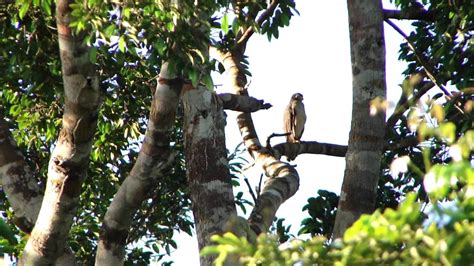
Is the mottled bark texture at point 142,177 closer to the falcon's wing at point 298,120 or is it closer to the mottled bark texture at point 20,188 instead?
the mottled bark texture at point 20,188

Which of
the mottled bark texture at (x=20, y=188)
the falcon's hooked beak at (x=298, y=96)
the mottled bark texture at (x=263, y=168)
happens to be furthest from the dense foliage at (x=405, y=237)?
the falcon's hooked beak at (x=298, y=96)

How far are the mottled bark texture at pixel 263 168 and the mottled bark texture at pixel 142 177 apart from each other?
0.82m

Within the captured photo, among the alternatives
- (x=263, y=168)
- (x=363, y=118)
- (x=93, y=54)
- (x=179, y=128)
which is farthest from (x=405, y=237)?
(x=179, y=128)

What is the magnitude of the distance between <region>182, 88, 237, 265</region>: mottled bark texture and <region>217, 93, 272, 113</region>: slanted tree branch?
1.13 meters

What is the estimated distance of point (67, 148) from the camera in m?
5.73

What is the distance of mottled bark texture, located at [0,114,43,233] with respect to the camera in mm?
6434

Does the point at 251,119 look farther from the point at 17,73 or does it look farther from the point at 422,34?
the point at 17,73

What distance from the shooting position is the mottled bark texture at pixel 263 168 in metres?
6.79

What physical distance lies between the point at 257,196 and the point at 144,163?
51.8 inches

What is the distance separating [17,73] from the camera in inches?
293

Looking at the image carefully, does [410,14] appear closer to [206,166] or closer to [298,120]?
[206,166]

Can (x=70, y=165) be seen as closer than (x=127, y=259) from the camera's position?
Yes

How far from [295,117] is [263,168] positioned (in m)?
5.60

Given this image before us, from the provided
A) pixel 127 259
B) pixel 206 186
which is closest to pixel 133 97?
pixel 127 259
